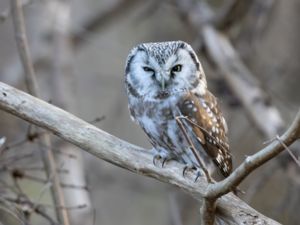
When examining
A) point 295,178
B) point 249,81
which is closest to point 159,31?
point 249,81

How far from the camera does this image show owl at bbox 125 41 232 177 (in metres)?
3.64

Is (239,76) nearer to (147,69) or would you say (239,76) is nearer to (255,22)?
(255,22)

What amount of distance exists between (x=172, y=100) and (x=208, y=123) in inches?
8.6

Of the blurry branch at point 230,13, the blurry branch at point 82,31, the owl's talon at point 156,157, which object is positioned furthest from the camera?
the blurry branch at point 82,31

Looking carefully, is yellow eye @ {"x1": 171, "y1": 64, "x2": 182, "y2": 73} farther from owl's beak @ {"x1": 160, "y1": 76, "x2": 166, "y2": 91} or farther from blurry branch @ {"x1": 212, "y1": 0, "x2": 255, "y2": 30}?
blurry branch @ {"x1": 212, "y1": 0, "x2": 255, "y2": 30}

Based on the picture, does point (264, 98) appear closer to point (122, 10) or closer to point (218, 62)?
point (218, 62)

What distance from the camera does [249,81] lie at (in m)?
4.91

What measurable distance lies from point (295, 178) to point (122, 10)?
2.39 metres

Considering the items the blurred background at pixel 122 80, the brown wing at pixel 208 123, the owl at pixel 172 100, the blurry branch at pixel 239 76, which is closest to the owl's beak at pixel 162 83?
the owl at pixel 172 100

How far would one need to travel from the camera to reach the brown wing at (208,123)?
3693 mm

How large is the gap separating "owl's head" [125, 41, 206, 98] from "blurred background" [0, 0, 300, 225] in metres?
0.59

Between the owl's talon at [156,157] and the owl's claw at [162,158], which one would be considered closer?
the owl's talon at [156,157]

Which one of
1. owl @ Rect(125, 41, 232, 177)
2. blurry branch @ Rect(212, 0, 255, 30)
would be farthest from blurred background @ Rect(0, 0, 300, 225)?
owl @ Rect(125, 41, 232, 177)

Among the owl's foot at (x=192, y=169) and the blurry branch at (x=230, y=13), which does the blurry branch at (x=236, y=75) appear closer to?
the blurry branch at (x=230, y=13)
